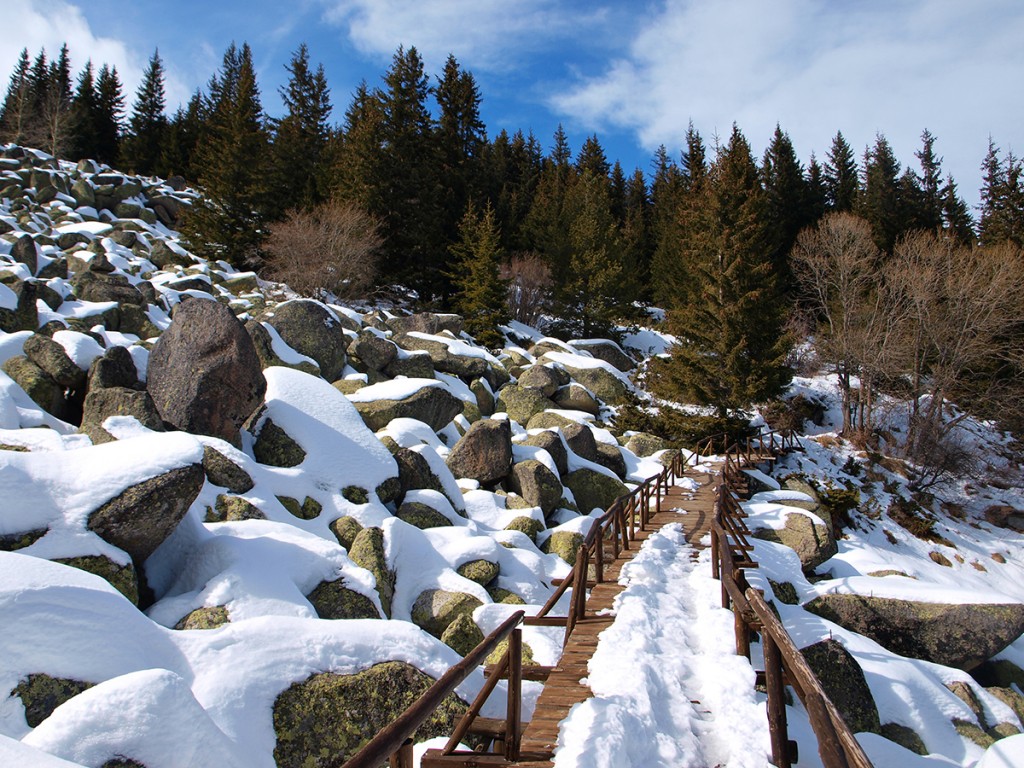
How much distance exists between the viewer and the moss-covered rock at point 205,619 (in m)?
5.91

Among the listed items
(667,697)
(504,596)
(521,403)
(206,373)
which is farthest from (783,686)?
(521,403)

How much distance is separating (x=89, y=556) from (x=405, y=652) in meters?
3.62

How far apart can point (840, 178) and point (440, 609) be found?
2193 inches

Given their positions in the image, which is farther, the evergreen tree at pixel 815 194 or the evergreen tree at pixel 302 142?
the evergreen tree at pixel 815 194

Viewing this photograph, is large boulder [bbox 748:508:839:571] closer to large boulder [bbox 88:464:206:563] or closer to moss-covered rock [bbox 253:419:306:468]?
moss-covered rock [bbox 253:419:306:468]

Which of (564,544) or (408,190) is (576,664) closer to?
(564,544)

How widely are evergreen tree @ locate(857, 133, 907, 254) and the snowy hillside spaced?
23.1 m

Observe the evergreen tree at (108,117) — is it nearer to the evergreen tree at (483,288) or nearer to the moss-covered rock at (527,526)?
the evergreen tree at (483,288)

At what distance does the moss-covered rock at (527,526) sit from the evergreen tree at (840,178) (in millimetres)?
46135

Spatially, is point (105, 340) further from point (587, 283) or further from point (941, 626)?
point (587, 283)

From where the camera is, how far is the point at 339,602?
732cm

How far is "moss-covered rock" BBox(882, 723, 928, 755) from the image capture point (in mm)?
7402

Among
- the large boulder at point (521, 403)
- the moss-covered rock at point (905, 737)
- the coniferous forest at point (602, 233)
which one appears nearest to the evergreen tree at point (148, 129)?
the coniferous forest at point (602, 233)

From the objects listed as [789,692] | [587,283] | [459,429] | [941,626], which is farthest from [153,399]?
[587,283]
